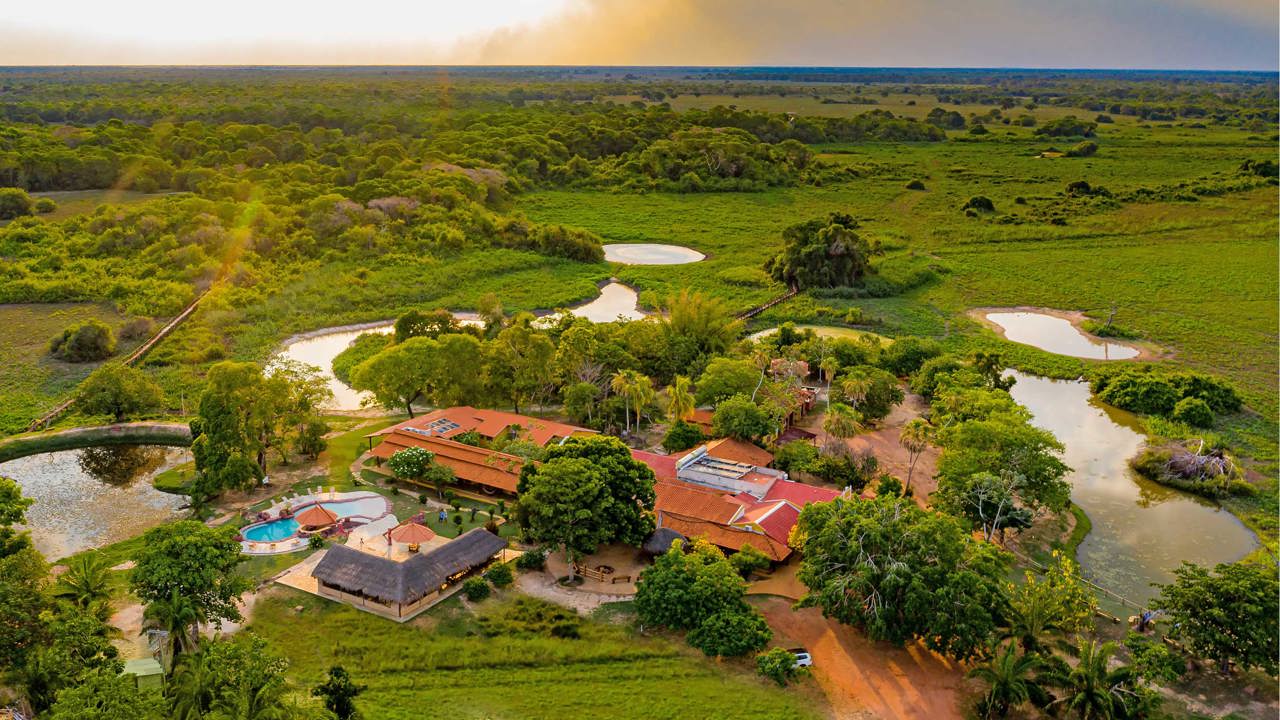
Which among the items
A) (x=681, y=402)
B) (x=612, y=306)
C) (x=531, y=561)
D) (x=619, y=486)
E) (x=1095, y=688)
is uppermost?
(x=619, y=486)

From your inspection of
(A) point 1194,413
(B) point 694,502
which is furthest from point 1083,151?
(B) point 694,502

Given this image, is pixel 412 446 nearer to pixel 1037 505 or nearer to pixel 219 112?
pixel 1037 505

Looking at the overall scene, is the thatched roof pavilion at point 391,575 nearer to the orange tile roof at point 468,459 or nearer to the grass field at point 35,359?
the orange tile roof at point 468,459

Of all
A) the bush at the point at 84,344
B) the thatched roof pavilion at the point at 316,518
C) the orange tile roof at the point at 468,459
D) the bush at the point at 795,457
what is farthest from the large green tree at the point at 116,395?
the bush at the point at 795,457

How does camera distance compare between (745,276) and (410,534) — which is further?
(745,276)

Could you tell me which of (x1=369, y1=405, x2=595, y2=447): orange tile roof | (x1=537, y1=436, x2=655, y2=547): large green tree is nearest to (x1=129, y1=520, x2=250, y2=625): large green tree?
(x1=537, y1=436, x2=655, y2=547): large green tree

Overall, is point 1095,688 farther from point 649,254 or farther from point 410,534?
point 649,254
